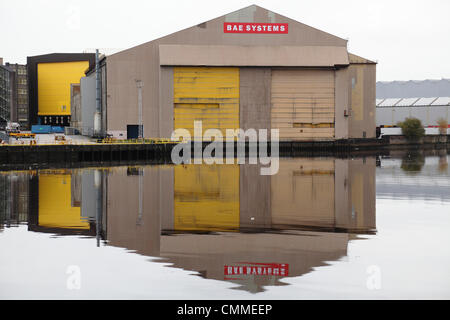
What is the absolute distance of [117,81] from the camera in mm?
63750

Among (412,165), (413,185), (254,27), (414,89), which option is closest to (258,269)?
(413,185)

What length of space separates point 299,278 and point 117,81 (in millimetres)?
54615

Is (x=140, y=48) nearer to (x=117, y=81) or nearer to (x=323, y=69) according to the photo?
(x=117, y=81)

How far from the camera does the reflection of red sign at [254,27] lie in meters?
65.4

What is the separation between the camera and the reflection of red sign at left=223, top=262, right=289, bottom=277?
11766mm

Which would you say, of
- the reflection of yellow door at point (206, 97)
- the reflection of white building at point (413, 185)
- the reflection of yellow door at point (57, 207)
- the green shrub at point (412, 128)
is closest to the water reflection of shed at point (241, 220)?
the reflection of white building at point (413, 185)

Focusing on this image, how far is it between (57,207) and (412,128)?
7938 centimetres

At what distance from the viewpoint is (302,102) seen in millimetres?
66938

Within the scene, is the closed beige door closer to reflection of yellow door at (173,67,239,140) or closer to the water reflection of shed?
reflection of yellow door at (173,67,239,140)

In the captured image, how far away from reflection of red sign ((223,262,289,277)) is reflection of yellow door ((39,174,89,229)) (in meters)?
6.99

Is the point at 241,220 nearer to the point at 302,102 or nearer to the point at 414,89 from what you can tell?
the point at 302,102

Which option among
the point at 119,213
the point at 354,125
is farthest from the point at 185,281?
the point at 354,125

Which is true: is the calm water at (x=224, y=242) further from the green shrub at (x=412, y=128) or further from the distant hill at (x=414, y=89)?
the distant hill at (x=414, y=89)
